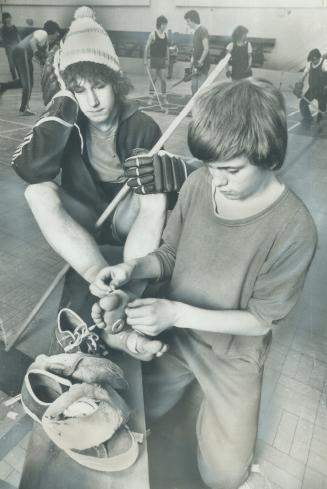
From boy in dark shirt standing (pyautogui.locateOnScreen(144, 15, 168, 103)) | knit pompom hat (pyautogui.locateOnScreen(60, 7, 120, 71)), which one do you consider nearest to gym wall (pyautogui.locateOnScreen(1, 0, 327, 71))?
boy in dark shirt standing (pyautogui.locateOnScreen(144, 15, 168, 103))

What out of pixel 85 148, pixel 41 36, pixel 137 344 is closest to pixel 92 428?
pixel 137 344

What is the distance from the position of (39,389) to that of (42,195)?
2.41 ft

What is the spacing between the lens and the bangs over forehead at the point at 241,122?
890mm

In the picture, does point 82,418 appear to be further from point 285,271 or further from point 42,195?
point 42,195

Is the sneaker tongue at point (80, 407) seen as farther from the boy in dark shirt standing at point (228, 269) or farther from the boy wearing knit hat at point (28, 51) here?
the boy wearing knit hat at point (28, 51)

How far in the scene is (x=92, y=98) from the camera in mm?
1404

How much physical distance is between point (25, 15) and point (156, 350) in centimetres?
166

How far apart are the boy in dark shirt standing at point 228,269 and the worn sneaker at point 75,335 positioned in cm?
21

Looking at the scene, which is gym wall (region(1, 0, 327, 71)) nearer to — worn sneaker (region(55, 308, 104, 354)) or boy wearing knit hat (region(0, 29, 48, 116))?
boy wearing knit hat (region(0, 29, 48, 116))

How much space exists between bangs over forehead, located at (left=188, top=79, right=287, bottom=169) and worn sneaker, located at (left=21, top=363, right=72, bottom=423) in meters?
0.81

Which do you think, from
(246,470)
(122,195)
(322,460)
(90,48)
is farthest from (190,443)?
(90,48)

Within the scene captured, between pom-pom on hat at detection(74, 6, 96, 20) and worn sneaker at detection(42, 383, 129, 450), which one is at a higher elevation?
pom-pom on hat at detection(74, 6, 96, 20)

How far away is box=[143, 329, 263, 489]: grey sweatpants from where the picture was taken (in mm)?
1210

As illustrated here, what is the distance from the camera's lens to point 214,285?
1.18 meters
